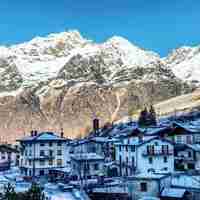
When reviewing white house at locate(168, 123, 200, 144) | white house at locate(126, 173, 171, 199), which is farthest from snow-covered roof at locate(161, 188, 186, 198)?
white house at locate(168, 123, 200, 144)

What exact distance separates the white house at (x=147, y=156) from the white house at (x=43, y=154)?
35.2 ft

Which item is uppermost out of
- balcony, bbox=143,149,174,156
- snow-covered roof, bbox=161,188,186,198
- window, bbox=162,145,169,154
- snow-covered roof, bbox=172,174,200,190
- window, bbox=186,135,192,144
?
window, bbox=186,135,192,144

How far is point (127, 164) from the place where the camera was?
67250 millimetres

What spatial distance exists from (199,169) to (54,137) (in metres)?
A: 24.7

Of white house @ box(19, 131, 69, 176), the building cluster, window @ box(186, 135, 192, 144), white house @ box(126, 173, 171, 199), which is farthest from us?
white house @ box(19, 131, 69, 176)

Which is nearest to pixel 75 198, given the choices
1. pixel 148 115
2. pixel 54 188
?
pixel 54 188

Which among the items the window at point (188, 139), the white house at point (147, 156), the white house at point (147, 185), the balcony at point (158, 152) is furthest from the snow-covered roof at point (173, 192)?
the window at point (188, 139)

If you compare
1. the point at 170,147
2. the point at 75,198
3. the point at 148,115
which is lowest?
the point at 75,198

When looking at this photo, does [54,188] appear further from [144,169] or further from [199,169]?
[199,169]

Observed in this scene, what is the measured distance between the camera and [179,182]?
159ft

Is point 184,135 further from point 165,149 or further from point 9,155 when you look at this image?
point 9,155

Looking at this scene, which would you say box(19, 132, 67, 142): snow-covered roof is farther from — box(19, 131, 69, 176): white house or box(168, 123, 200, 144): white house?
box(168, 123, 200, 144): white house

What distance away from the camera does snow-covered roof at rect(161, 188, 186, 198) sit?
45675 mm

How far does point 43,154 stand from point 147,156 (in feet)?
55.7
